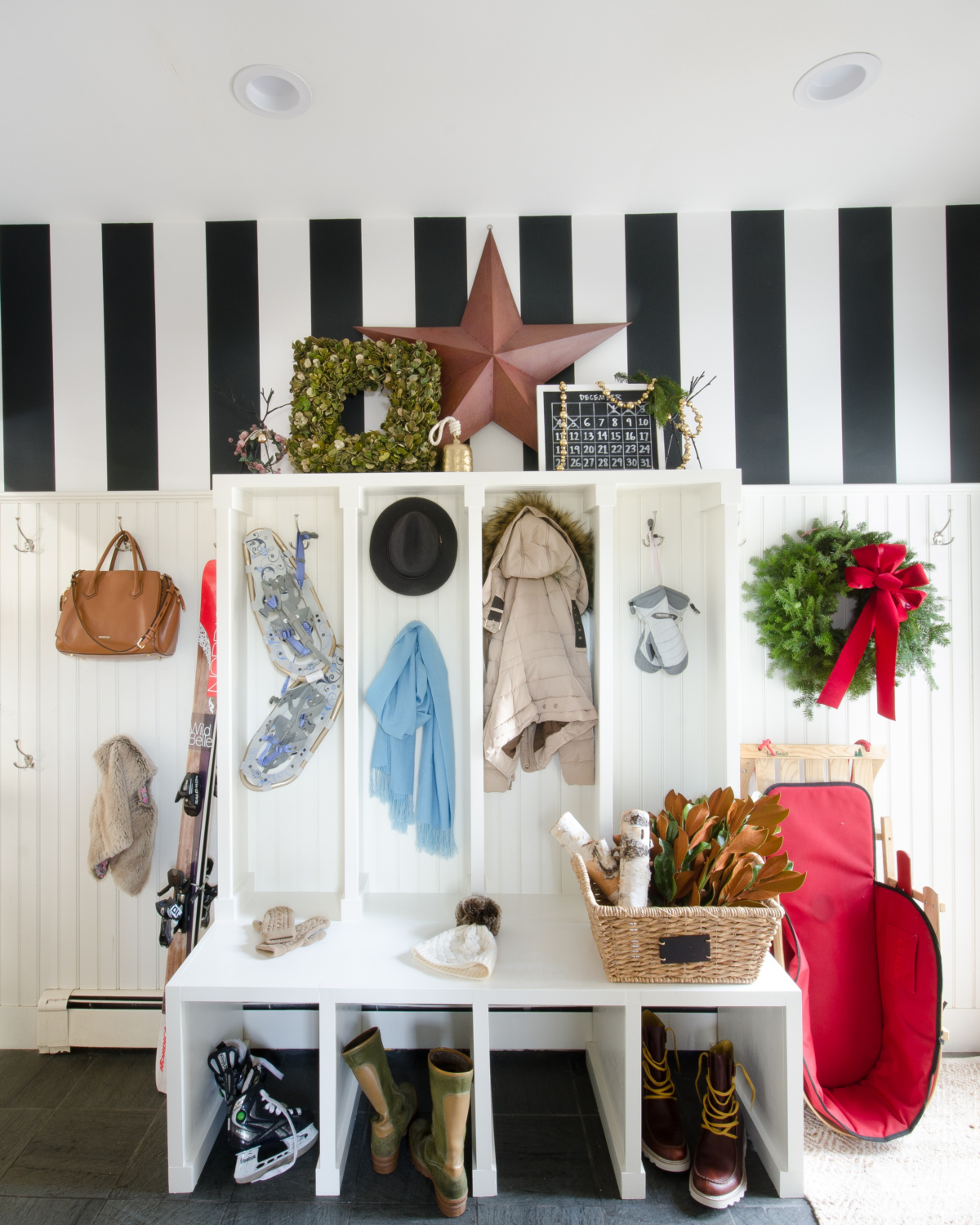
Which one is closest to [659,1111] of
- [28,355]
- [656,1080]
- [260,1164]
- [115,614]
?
[656,1080]

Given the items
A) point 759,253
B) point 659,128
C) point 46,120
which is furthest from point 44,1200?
point 759,253

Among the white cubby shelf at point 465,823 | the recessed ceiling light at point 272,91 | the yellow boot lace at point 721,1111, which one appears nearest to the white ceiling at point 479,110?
the recessed ceiling light at point 272,91

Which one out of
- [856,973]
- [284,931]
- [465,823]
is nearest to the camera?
[284,931]

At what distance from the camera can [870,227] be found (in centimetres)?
234

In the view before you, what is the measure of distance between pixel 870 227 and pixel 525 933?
2.71 meters

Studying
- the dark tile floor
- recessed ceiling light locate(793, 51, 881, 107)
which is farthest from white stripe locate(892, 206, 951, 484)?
the dark tile floor

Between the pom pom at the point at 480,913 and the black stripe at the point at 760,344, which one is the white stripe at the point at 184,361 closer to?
the pom pom at the point at 480,913

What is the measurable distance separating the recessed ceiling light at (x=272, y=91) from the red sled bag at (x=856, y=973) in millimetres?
2476

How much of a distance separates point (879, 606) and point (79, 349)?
9.59 ft

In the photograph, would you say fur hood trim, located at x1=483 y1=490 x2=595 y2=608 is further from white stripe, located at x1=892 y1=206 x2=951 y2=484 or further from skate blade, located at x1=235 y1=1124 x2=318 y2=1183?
skate blade, located at x1=235 y1=1124 x2=318 y2=1183

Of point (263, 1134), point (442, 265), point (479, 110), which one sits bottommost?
point (263, 1134)

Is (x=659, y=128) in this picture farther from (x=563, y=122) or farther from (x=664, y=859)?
(x=664, y=859)

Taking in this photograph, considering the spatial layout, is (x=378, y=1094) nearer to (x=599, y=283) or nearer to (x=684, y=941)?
(x=684, y=941)

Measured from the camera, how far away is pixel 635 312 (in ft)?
7.68
